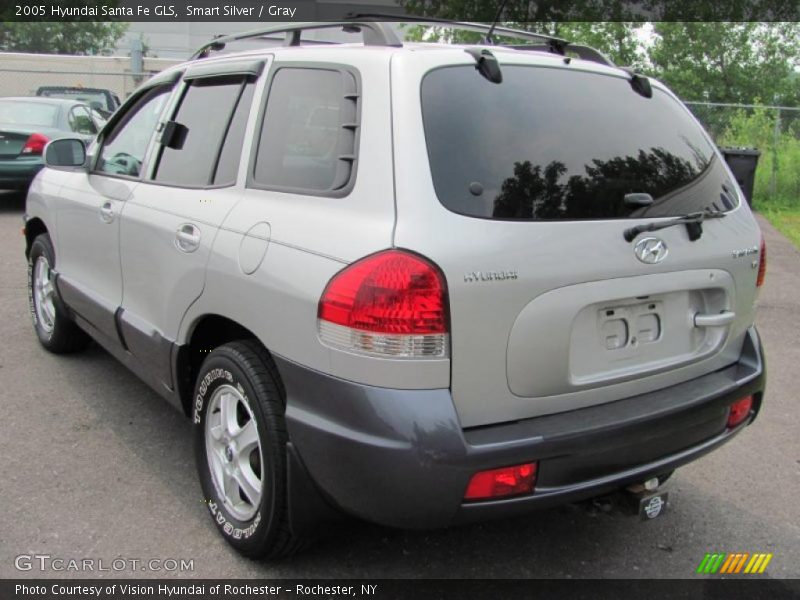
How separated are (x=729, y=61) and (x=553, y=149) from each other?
1055 inches

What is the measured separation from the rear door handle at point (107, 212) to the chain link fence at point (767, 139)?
12.6 meters

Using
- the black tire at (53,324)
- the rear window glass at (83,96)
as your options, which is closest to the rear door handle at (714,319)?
the black tire at (53,324)

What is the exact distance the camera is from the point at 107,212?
385 centimetres

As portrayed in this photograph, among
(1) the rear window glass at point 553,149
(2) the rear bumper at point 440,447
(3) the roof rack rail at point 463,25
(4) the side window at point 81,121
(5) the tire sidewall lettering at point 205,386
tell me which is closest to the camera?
(2) the rear bumper at point 440,447

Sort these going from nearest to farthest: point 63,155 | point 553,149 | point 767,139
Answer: point 553,149 < point 63,155 < point 767,139

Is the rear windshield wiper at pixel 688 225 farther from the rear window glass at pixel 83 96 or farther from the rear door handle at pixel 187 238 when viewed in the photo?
the rear window glass at pixel 83 96

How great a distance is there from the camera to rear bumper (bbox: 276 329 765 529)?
87.0 inches

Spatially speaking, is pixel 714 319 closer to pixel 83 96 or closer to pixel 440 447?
pixel 440 447

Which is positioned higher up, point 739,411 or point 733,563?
point 739,411

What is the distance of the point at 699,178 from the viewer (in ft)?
9.65

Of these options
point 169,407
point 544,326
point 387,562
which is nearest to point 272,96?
point 544,326

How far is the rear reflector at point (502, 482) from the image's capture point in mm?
2266

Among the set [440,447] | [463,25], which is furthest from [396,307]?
[463,25]

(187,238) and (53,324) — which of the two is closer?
(187,238)
